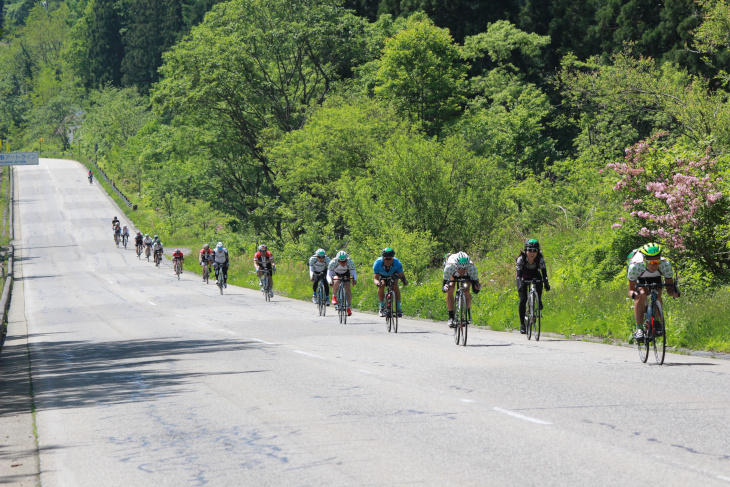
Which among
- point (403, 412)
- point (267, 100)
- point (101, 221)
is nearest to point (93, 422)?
point (403, 412)

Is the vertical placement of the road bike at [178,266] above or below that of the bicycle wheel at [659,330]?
above

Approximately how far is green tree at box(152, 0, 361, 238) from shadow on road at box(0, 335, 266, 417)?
34455 millimetres

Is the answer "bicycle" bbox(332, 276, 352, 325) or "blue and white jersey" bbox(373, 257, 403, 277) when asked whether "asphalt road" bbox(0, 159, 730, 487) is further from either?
"bicycle" bbox(332, 276, 352, 325)

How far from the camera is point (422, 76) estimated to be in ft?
164

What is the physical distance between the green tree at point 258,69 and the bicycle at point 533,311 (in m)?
36.9

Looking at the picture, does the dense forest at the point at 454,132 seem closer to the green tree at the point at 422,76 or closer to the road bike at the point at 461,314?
the green tree at the point at 422,76

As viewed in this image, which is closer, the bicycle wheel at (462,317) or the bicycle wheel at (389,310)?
the bicycle wheel at (462,317)

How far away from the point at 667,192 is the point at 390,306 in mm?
6496

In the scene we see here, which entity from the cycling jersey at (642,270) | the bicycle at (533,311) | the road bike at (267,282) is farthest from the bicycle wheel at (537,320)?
the road bike at (267,282)

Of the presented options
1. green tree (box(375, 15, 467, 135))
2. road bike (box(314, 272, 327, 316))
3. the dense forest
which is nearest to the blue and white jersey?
the dense forest

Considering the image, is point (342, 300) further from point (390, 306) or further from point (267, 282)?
point (267, 282)

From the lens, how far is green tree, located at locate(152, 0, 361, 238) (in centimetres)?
5275

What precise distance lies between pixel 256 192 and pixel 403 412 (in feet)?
177

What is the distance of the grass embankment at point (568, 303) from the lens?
14.4 meters
